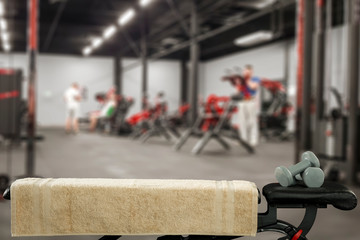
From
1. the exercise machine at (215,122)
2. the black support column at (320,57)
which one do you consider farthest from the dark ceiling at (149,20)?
the black support column at (320,57)

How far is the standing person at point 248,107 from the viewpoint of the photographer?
23.0 ft

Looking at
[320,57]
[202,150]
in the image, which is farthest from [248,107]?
[320,57]

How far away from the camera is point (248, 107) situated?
24.4ft

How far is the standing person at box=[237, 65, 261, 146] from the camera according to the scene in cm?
701

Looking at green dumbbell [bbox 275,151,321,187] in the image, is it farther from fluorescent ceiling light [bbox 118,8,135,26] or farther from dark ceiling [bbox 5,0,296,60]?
fluorescent ceiling light [bbox 118,8,135,26]

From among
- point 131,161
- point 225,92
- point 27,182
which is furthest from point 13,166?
point 225,92

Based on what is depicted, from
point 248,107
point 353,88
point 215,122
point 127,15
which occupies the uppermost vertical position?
point 127,15

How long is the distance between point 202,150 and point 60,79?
1310 cm

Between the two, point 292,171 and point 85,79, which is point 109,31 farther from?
point 292,171

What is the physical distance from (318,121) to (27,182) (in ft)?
12.4

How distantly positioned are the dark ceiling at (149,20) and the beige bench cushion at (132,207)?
6931 millimetres

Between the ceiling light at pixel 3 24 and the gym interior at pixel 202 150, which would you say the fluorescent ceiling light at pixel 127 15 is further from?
the ceiling light at pixel 3 24

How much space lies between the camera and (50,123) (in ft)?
58.7

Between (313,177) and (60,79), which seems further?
(60,79)
